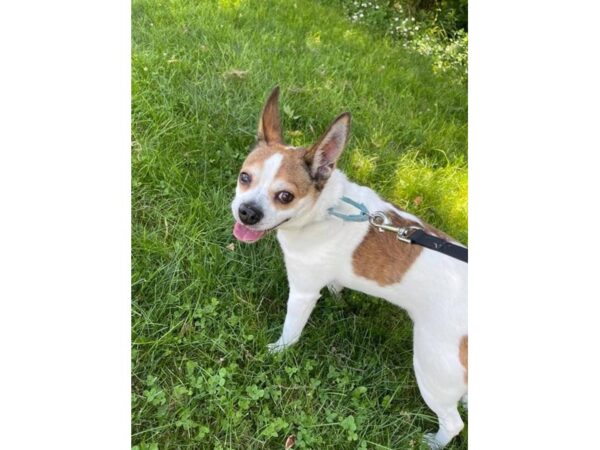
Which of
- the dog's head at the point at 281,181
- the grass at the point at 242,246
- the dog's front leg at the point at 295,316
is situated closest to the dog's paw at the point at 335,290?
the grass at the point at 242,246

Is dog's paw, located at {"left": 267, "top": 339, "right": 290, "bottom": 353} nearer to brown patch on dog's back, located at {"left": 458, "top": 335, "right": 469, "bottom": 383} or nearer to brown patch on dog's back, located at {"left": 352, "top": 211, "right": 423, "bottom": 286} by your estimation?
brown patch on dog's back, located at {"left": 352, "top": 211, "right": 423, "bottom": 286}

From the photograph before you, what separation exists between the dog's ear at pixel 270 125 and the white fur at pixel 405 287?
0.40 metres

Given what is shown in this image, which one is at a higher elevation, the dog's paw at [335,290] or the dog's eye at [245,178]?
the dog's eye at [245,178]

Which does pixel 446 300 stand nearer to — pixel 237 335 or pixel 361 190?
pixel 361 190

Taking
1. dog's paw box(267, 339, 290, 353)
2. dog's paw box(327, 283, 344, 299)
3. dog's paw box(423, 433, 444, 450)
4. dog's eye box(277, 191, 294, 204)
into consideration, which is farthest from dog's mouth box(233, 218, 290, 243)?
dog's paw box(423, 433, 444, 450)

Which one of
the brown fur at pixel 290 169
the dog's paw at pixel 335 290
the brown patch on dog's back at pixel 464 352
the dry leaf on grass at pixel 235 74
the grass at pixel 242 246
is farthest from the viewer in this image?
the dry leaf on grass at pixel 235 74

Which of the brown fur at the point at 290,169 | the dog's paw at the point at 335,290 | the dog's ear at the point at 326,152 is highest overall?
the dog's ear at the point at 326,152

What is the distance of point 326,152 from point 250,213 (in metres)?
0.55

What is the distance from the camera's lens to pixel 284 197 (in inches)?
92.4

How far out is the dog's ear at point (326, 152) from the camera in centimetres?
240

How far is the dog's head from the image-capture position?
90.4 inches

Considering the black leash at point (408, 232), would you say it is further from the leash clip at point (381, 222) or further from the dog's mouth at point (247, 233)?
the dog's mouth at point (247, 233)
